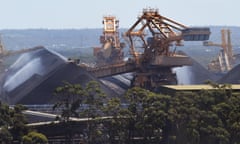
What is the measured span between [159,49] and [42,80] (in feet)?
43.7

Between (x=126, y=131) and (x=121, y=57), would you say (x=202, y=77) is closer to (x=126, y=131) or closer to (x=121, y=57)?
(x=121, y=57)

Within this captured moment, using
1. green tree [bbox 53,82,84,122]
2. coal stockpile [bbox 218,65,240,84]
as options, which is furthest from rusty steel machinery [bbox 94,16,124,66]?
green tree [bbox 53,82,84,122]

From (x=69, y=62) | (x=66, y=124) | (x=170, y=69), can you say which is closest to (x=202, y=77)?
(x=170, y=69)

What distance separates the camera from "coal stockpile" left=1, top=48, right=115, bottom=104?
71125 millimetres

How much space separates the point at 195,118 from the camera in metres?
48.2

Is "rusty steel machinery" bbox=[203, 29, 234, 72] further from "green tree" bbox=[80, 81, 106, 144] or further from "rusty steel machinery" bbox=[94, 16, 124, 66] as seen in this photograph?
"green tree" bbox=[80, 81, 106, 144]

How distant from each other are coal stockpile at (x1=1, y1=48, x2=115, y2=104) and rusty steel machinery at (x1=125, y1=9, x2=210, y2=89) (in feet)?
15.1

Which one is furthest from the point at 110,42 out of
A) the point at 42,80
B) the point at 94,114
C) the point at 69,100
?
the point at 94,114

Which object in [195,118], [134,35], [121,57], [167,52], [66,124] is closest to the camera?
[195,118]

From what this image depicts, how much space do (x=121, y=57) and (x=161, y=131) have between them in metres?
51.3

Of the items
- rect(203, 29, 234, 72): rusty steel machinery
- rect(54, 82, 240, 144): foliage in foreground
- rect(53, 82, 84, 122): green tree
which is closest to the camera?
rect(54, 82, 240, 144): foliage in foreground

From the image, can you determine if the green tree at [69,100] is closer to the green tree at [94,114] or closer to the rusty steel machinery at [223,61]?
the green tree at [94,114]

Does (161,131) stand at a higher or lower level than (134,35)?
lower

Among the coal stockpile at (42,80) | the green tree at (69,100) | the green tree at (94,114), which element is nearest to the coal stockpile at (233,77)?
the coal stockpile at (42,80)
